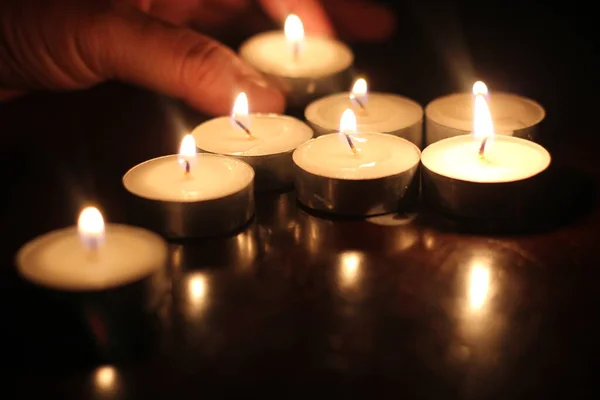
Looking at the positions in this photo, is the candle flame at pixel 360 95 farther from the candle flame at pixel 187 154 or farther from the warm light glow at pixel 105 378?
the warm light glow at pixel 105 378

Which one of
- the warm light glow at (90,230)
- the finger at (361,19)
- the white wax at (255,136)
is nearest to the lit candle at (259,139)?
the white wax at (255,136)

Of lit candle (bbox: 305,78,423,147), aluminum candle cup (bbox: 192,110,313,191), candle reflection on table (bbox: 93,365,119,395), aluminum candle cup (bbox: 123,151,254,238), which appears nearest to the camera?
candle reflection on table (bbox: 93,365,119,395)

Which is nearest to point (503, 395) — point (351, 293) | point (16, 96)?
point (351, 293)

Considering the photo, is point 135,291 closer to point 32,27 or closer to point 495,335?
point 495,335

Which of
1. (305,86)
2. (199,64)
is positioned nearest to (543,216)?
(305,86)

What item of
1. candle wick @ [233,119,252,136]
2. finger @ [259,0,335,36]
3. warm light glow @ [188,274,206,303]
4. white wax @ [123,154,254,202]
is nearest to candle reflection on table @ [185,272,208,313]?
warm light glow @ [188,274,206,303]

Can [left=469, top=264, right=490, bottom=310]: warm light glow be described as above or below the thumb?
below

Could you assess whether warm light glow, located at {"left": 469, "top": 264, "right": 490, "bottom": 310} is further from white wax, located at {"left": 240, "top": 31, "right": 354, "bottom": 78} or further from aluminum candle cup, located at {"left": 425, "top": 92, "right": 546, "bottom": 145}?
white wax, located at {"left": 240, "top": 31, "right": 354, "bottom": 78}
